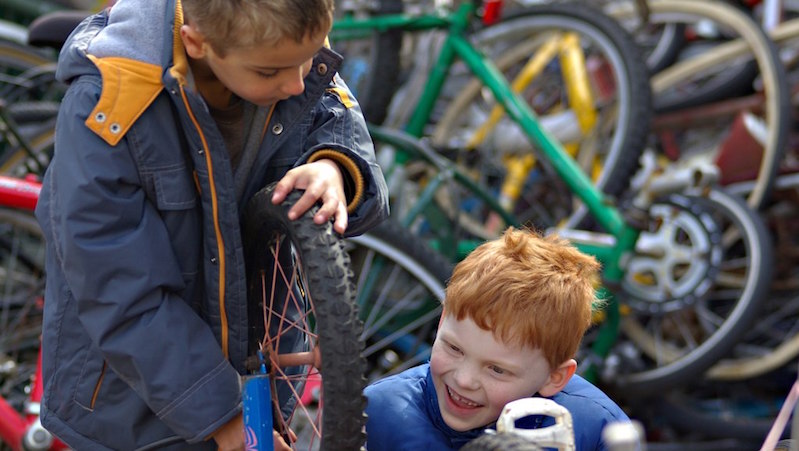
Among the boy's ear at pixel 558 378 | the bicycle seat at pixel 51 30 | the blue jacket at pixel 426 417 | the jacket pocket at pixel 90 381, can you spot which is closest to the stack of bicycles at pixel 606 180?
the bicycle seat at pixel 51 30

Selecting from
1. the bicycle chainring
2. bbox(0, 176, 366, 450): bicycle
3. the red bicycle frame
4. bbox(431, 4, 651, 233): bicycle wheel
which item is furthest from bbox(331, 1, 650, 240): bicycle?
bbox(0, 176, 366, 450): bicycle

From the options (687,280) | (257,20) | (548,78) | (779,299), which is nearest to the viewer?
(257,20)

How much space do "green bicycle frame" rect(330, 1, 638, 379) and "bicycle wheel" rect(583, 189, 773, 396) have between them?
0.07 meters

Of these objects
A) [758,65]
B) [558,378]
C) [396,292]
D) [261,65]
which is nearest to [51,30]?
[396,292]

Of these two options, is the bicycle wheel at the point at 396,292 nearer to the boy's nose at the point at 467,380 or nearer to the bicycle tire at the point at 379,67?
the bicycle tire at the point at 379,67

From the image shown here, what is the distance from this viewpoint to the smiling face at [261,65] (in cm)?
143

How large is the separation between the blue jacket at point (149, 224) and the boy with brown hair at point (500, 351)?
0.22 metres

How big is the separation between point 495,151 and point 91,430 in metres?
2.64

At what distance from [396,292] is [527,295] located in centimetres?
159

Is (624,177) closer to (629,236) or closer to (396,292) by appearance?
(629,236)

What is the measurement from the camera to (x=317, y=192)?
4.91 ft

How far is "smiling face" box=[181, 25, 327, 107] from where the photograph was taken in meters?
1.43

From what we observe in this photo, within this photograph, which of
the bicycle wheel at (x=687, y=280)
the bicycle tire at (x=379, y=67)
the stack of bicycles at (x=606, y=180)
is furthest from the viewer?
the bicycle tire at (x=379, y=67)

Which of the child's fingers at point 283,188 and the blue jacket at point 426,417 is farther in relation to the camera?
the blue jacket at point 426,417
